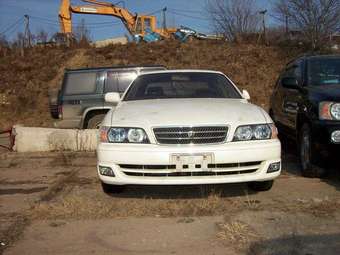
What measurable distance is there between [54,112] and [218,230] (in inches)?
398

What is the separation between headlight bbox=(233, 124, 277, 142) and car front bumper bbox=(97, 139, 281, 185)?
2.9 inches

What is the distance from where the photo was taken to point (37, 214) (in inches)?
220

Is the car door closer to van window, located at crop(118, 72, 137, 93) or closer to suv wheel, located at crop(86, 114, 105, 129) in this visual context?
van window, located at crop(118, 72, 137, 93)

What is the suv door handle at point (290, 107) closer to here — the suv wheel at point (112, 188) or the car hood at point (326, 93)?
the car hood at point (326, 93)

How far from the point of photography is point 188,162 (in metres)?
5.62

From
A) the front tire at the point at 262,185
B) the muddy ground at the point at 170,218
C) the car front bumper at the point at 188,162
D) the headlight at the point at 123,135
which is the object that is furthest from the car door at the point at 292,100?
the headlight at the point at 123,135

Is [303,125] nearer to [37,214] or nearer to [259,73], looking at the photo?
[37,214]

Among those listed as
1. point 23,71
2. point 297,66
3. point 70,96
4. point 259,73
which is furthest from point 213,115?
point 23,71

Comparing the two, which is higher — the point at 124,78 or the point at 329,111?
the point at 329,111

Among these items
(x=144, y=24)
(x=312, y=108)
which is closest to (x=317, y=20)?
(x=144, y=24)

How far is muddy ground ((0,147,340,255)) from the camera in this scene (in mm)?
4578

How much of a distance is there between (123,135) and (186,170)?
783 millimetres

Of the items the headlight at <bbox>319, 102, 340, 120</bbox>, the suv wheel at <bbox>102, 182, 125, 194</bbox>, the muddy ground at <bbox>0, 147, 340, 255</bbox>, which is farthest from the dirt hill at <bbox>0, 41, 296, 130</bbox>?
the suv wheel at <bbox>102, 182, 125, 194</bbox>

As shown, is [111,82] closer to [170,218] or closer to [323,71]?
[323,71]
